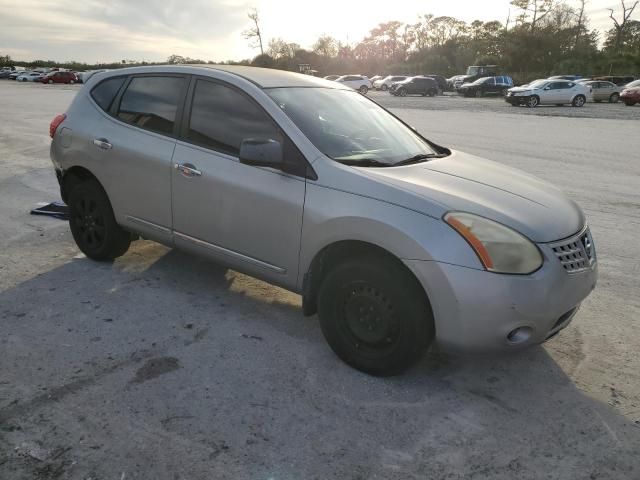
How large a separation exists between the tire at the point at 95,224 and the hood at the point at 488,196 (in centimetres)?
246

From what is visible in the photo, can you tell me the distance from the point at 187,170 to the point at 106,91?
1.46 m

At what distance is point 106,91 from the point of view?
4.69m

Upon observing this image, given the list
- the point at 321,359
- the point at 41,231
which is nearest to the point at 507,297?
the point at 321,359

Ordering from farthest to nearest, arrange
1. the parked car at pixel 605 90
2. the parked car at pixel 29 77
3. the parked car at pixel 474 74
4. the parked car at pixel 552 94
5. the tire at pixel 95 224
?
the parked car at pixel 29 77 < the parked car at pixel 474 74 < the parked car at pixel 605 90 < the parked car at pixel 552 94 < the tire at pixel 95 224

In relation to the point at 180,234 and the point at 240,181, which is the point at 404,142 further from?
the point at 180,234

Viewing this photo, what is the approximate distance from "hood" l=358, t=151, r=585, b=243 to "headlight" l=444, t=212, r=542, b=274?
0.17 feet

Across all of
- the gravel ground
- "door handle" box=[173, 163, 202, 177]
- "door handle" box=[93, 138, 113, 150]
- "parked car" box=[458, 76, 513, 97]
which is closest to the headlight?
"door handle" box=[173, 163, 202, 177]

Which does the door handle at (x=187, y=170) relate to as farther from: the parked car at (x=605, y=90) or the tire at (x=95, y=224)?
the parked car at (x=605, y=90)

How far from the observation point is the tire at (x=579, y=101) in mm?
30078

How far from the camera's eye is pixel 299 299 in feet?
14.0

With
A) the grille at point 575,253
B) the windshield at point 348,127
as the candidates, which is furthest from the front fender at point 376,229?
the grille at point 575,253

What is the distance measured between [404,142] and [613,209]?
4.30m

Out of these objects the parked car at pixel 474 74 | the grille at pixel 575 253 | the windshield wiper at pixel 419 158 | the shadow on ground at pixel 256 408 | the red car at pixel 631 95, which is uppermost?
the parked car at pixel 474 74

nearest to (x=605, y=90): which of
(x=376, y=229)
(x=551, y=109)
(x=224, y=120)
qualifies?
(x=551, y=109)
